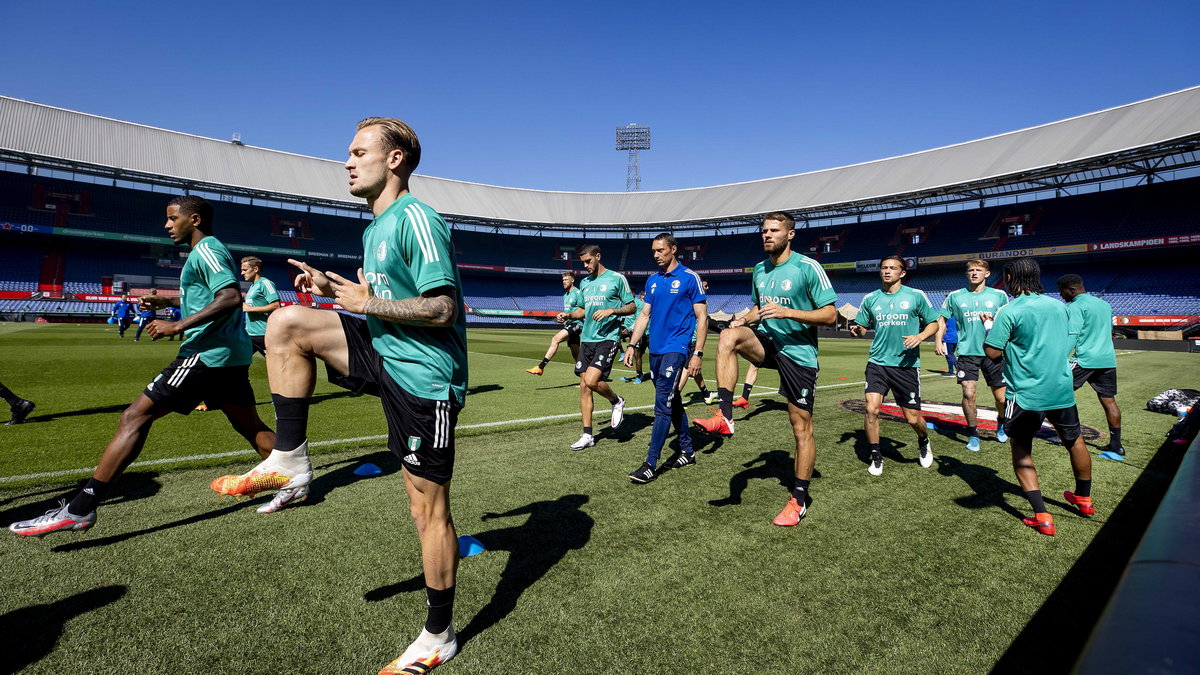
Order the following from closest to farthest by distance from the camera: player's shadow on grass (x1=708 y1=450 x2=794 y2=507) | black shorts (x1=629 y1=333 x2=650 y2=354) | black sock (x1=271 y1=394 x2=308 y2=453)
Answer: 1. black sock (x1=271 y1=394 x2=308 y2=453)
2. player's shadow on grass (x1=708 y1=450 x2=794 y2=507)
3. black shorts (x1=629 y1=333 x2=650 y2=354)

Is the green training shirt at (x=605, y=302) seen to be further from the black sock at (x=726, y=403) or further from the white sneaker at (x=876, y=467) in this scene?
the white sneaker at (x=876, y=467)

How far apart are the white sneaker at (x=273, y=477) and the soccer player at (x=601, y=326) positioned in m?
3.16

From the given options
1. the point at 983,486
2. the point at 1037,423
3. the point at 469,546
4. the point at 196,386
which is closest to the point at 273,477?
the point at 196,386


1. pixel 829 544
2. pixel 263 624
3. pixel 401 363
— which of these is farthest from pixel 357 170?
Answer: pixel 829 544

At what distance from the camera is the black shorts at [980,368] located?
6.90 m

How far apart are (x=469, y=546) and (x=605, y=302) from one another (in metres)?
4.04

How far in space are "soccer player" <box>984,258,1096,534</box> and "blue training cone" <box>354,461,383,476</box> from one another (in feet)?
17.2

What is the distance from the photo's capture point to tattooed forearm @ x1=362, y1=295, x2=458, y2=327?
205cm

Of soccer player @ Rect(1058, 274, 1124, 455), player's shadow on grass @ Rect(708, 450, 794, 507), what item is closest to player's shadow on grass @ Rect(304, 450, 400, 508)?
player's shadow on grass @ Rect(708, 450, 794, 507)

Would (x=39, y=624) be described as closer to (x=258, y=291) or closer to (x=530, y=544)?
(x=530, y=544)

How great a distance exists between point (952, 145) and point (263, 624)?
51.8 m

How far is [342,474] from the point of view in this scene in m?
4.71

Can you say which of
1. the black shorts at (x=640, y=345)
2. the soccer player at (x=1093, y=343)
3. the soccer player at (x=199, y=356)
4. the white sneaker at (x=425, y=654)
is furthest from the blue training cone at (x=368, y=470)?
the soccer player at (x=1093, y=343)

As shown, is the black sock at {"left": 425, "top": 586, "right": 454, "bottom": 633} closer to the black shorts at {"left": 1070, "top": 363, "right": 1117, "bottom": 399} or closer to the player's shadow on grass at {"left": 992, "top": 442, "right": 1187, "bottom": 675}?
the player's shadow on grass at {"left": 992, "top": 442, "right": 1187, "bottom": 675}
